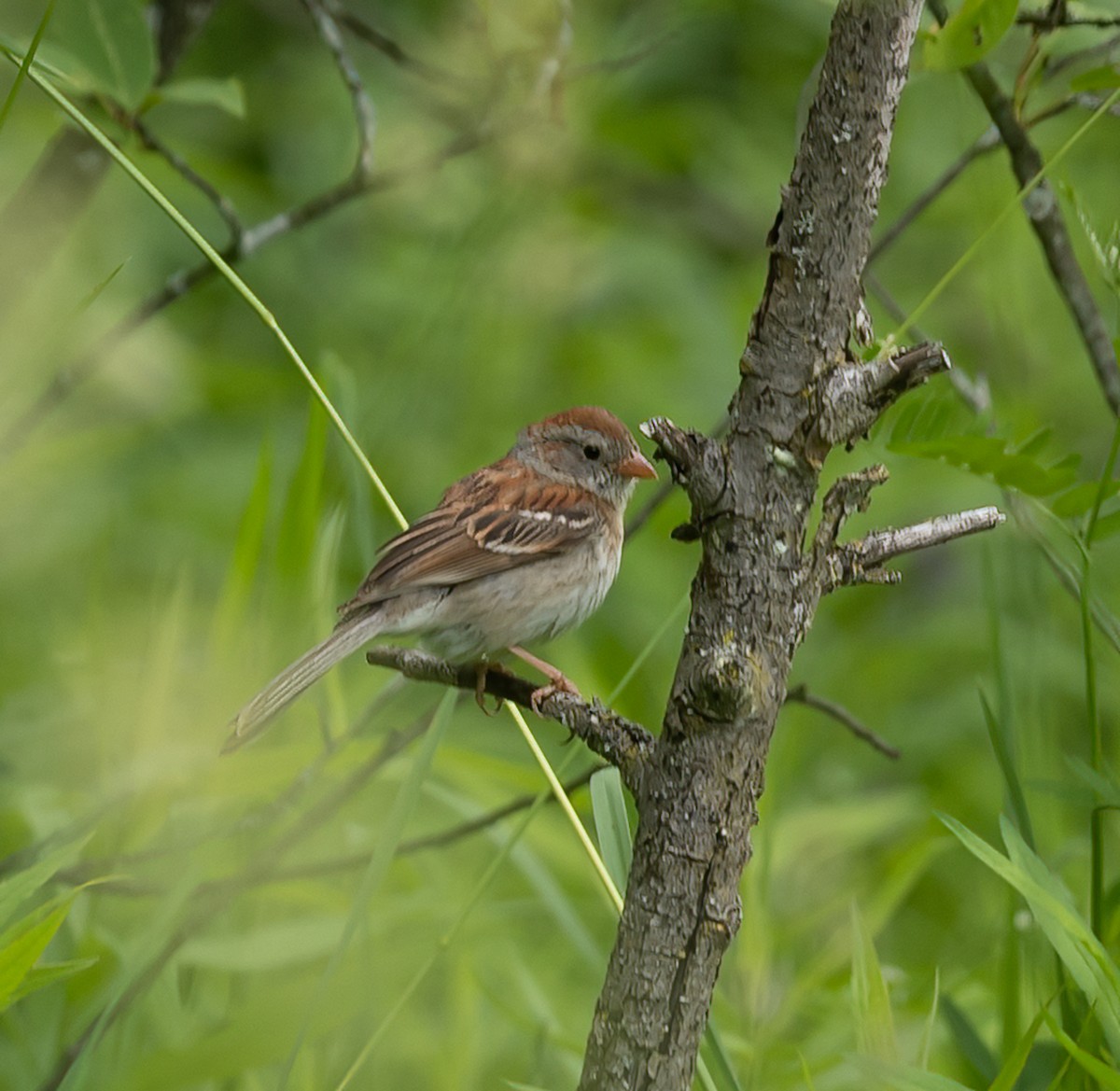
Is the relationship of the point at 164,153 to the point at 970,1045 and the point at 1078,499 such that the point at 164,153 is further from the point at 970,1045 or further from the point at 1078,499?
the point at 970,1045

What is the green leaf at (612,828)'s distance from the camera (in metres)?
1.76

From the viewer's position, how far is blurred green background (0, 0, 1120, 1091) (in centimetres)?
235

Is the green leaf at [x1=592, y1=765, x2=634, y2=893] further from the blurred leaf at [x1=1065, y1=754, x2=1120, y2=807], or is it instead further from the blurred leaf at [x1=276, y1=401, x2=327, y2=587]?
the blurred leaf at [x1=276, y1=401, x2=327, y2=587]

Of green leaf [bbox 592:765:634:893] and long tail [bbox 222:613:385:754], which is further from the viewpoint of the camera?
long tail [bbox 222:613:385:754]

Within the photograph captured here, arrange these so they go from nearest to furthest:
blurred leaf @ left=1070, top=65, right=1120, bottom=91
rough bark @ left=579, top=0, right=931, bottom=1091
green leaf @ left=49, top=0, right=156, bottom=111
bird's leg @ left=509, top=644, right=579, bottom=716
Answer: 1. rough bark @ left=579, top=0, right=931, bottom=1091
2. bird's leg @ left=509, top=644, right=579, bottom=716
3. blurred leaf @ left=1070, top=65, right=1120, bottom=91
4. green leaf @ left=49, top=0, right=156, bottom=111

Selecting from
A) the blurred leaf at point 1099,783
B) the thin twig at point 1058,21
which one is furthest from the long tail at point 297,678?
the thin twig at point 1058,21

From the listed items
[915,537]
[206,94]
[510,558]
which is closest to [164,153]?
[206,94]

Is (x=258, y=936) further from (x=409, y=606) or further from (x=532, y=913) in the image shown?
(x=532, y=913)

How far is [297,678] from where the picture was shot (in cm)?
241

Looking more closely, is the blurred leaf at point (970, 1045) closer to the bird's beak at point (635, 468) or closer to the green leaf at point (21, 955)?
the green leaf at point (21, 955)

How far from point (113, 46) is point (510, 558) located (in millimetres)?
1321

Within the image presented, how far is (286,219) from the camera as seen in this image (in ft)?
10.0

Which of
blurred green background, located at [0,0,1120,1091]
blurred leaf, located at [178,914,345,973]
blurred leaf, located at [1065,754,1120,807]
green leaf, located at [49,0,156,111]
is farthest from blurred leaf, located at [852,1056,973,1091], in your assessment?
green leaf, located at [49,0,156,111]

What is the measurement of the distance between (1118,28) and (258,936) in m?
2.14
